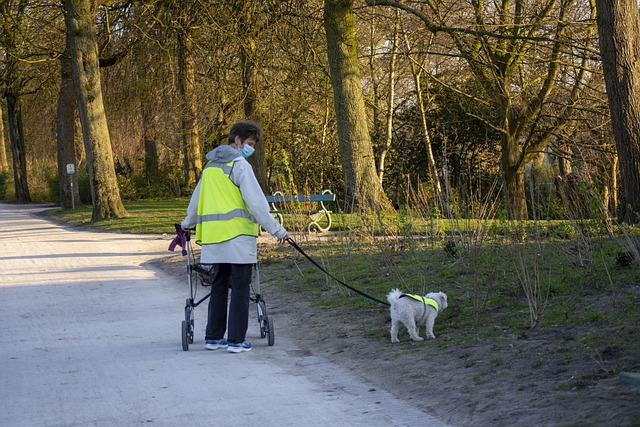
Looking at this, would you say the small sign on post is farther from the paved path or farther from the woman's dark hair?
the woman's dark hair

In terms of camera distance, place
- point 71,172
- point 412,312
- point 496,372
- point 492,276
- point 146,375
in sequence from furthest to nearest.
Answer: point 71,172 < point 492,276 < point 412,312 < point 146,375 < point 496,372

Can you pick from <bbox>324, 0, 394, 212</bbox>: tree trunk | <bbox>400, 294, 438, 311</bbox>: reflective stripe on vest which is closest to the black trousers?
<bbox>400, 294, 438, 311</bbox>: reflective stripe on vest

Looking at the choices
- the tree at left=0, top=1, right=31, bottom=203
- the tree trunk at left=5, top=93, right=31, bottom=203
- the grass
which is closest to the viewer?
the grass

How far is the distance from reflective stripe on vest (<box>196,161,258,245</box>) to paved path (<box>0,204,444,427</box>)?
3.39ft

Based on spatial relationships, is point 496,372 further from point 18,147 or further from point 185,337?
point 18,147

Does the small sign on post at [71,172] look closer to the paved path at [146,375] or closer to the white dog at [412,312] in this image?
the paved path at [146,375]

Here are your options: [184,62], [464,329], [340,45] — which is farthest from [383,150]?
[464,329]

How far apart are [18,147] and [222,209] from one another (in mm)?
41646

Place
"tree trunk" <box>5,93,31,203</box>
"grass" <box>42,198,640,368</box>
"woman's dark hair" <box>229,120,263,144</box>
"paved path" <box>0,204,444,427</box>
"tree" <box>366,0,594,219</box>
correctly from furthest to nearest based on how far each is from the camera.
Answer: "tree trunk" <box>5,93,31,203</box> → "tree" <box>366,0,594,219</box> → "woman's dark hair" <box>229,120,263,144</box> → "grass" <box>42,198,640,368</box> → "paved path" <box>0,204,444,427</box>

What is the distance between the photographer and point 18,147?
152 ft

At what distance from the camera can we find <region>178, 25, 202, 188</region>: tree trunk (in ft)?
80.5

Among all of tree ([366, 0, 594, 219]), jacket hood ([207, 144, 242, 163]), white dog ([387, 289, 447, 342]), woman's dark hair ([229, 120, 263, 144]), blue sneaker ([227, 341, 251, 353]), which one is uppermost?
tree ([366, 0, 594, 219])

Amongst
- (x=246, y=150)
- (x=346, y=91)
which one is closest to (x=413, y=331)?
(x=246, y=150)

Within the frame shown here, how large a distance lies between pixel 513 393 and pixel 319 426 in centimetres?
129
